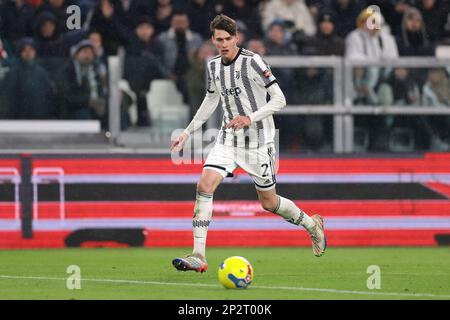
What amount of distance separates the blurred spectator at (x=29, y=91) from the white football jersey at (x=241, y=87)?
4.51 metres

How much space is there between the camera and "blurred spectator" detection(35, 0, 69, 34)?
55.5 feet

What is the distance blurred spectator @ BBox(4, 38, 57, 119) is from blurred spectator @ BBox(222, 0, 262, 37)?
348 centimetres

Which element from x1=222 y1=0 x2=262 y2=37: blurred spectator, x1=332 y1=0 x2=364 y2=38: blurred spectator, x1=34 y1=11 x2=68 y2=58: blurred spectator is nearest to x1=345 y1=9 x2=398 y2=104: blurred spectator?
x1=332 y1=0 x2=364 y2=38: blurred spectator

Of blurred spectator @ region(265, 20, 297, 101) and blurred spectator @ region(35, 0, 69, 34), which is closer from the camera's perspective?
blurred spectator @ region(265, 20, 297, 101)

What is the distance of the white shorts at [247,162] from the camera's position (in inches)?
436

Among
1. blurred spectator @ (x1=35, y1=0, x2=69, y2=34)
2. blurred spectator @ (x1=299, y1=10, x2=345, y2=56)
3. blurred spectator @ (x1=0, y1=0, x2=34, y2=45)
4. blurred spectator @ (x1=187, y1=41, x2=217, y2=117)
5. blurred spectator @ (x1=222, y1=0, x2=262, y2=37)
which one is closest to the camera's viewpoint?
blurred spectator @ (x1=187, y1=41, x2=217, y2=117)

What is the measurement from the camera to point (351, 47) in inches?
622

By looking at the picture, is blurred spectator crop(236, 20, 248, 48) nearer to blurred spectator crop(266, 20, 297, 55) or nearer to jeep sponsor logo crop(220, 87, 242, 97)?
blurred spectator crop(266, 20, 297, 55)

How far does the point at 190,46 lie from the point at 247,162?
5.30 meters

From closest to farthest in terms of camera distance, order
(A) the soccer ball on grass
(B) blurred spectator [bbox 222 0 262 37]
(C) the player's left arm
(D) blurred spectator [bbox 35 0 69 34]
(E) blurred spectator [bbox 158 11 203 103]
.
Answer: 1. (A) the soccer ball on grass
2. (C) the player's left arm
3. (E) blurred spectator [bbox 158 11 203 103]
4. (D) blurred spectator [bbox 35 0 69 34]
5. (B) blurred spectator [bbox 222 0 262 37]

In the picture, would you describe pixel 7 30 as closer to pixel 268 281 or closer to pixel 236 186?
pixel 236 186
